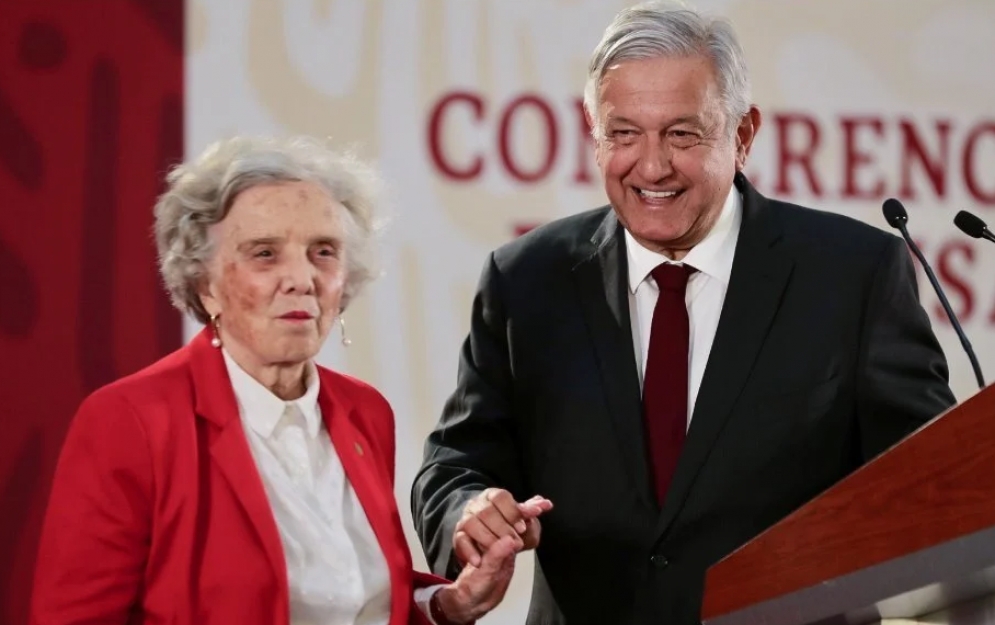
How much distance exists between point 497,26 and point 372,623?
191 centimetres

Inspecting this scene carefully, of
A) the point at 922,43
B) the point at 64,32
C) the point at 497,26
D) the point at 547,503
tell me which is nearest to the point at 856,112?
the point at 922,43

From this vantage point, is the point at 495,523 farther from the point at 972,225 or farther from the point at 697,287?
the point at 972,225

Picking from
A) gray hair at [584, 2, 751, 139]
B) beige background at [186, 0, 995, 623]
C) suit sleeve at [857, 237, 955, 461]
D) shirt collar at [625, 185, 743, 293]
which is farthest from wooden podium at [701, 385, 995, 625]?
beige background at [186, 0, 995, 623]

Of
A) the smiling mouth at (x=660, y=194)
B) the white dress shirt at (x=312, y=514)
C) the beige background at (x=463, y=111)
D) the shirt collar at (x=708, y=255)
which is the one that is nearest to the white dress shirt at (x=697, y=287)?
the shirt collar at (x=708, y=255)

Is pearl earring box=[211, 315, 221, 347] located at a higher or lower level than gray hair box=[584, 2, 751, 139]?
lower

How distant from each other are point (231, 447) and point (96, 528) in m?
0.20

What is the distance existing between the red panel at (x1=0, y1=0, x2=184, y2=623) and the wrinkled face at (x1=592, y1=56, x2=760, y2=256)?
1421mm

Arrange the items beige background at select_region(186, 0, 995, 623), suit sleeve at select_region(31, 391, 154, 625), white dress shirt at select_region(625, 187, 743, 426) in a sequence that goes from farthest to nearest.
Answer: beige background at select_region(186, 0, 995, 623), white dress shirt at select_region(625, 187, 743, 426), suit sleeve at select_region(31, 391, 154, 625)

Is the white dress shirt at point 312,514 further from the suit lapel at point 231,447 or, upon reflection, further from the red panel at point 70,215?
the red panel at point 70,215

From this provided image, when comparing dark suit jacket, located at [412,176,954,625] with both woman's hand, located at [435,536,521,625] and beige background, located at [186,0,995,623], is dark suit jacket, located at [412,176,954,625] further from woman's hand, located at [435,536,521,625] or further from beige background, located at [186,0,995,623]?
beige background, located at [186,0,995,623]

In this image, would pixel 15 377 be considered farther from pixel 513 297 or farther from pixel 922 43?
pixel 922 43

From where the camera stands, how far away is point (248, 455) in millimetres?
1885

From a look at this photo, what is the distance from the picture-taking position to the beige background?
337 cm

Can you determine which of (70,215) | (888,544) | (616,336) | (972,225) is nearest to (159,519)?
(616,336)
